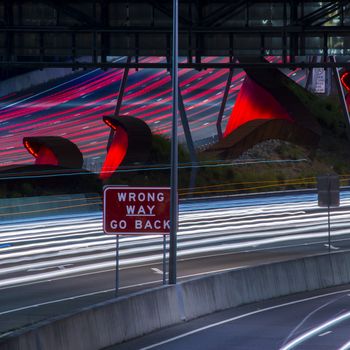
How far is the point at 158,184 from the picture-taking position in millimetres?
66312

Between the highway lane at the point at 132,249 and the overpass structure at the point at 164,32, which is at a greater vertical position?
the overpass structure at the point at 164,32

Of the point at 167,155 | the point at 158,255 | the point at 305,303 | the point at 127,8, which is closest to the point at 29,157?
the point at 167,155

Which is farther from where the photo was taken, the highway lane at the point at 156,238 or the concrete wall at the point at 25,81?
the concrete wall at the point at 25,81

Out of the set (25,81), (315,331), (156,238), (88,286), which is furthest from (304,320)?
(25,81)

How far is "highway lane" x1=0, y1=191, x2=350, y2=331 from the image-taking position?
29688mm

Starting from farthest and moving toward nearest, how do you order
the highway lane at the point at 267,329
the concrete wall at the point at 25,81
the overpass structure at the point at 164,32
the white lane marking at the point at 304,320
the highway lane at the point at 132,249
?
the concrete wall at the point at 25,81 < the overpass structure at the point at 164,32 < the highway lane at the point at 132,249 < the white lane marking at the point at 304,320 < the highway lane at the point at 267,329

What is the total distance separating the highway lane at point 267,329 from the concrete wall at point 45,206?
19.8 m

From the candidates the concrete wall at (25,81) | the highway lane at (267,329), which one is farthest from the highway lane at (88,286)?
the concrete wall at (25,81)

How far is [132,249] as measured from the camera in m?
42.0

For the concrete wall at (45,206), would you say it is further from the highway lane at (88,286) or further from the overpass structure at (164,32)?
the highway lane at (88,286)

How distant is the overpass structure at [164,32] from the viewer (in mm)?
44531

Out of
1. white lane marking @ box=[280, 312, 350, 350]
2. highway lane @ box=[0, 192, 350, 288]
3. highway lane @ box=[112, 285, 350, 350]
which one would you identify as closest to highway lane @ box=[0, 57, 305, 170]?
highway lane @ box=[0, 192, 350, 288]

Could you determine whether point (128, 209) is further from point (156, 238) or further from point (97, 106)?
point (97, 106)

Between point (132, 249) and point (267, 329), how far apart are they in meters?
16.8
